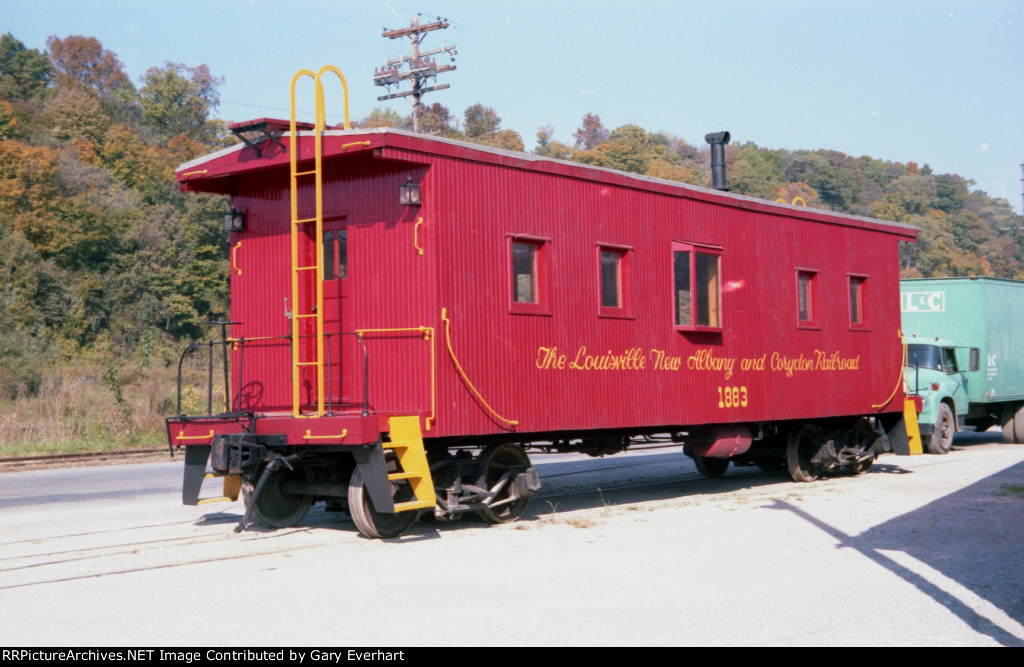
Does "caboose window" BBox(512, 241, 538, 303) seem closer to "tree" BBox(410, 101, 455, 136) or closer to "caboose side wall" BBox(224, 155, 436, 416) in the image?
"caboose side wall" BBox(224, 155, 436, 416)

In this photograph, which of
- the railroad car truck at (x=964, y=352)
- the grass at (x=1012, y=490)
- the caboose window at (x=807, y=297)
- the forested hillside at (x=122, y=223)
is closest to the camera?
the grass at (x=1012, y=490)

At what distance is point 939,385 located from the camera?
779 inches

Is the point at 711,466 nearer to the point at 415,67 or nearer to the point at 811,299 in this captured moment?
the point at 811,299

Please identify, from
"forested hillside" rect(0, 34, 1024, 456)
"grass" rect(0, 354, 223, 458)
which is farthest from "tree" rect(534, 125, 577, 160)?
"grass" rect(0, 354, 223, 458)

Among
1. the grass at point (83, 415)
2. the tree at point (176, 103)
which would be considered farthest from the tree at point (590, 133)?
the grass at point (83, 415)

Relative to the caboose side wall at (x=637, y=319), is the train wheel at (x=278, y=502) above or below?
below

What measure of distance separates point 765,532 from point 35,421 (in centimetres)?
1905

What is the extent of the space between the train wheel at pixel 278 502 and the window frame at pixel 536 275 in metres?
2.76

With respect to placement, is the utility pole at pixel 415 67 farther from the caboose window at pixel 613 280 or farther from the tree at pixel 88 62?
the tree at pixel 88 62

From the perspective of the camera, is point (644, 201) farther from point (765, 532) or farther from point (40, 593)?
point (40, 593)

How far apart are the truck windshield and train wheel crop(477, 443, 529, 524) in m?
12.0

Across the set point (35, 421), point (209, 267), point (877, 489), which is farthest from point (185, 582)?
point (209, 267)

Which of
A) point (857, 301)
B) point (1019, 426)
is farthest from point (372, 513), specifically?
point (1019, 426)

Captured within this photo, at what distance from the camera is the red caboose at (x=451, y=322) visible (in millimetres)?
9703
